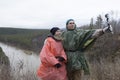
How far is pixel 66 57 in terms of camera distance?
21.9 ft

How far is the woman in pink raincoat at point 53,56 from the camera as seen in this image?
21.2 feet

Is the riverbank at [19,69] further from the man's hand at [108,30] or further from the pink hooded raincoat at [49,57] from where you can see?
the man's hand at [108,30]

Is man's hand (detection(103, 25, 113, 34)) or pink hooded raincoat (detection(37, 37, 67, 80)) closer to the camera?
man's hand (detection(103, 25, 113, 34))

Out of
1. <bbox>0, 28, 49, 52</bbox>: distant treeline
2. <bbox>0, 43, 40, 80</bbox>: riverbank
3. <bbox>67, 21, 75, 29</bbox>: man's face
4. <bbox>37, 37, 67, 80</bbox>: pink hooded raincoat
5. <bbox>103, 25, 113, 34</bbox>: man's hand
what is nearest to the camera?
<bbox>103, 25, 113, 34</bbox>: man's hand

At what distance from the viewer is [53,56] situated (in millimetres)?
6449

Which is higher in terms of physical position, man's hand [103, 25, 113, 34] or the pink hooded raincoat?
man's hand [103, 25, 113, 34]

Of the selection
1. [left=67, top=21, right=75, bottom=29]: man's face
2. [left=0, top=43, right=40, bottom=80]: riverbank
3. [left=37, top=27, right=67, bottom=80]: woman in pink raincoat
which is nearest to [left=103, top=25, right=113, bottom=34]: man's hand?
[left=67, top=21, right=75, bottom=29]: man's face

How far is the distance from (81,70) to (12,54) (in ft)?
8.26

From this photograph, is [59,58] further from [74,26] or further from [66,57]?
[74,26]

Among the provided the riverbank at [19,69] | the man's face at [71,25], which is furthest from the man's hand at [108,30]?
the riverbank at [19,69]

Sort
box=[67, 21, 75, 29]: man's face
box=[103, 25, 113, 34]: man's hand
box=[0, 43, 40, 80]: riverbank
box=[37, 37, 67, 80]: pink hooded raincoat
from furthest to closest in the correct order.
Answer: box=[0, 43, 40, 80]: riverbank, box=[67, 21, 75, 29]: man's face, box=[37, 37, 67, 80]: pink hooded raincoat, box=[103, 25, 113, 34]: man's hand

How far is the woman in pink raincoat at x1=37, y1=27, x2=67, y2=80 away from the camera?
6.47 m

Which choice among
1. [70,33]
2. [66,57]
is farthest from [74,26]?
[66,57]

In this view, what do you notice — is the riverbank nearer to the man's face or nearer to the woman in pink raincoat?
the woman in pink raincoat
